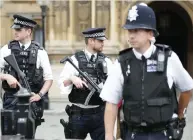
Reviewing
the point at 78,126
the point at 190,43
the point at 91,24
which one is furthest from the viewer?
the point at 190,43

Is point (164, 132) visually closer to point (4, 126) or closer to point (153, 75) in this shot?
point (153, 75)

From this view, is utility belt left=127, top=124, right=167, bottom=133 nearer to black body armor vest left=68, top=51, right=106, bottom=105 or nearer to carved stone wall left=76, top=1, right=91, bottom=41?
black body armor vest left=68, top=51, right=106, bottom=105

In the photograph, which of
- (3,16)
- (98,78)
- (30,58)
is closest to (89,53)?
(98,78)

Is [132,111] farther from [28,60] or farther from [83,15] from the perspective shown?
[83,15]

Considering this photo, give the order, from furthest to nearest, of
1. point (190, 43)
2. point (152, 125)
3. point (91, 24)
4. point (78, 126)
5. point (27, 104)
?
point (190, 43) → point (91, 24) → point (78, 126) → point (27, 104) → point (152, 125)

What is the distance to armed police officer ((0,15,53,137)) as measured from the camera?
6.29 metres

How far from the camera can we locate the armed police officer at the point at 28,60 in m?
6.29

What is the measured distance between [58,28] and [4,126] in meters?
14.2

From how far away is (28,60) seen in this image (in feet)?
20.7

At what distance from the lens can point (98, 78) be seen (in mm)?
6301

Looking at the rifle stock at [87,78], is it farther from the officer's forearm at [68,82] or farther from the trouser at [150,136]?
the trouser at [150,136]

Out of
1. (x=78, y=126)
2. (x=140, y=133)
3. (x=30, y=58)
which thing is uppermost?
(x=30, y=58)

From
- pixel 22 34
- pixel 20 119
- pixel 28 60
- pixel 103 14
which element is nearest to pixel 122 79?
pixel 20 119

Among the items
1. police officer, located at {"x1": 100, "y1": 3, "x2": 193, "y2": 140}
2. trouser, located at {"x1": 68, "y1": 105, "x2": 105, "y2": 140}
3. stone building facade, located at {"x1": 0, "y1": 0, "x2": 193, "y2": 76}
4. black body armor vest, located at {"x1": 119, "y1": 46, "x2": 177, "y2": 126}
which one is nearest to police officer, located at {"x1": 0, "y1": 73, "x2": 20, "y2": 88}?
trouser, located at {"x1": 68, "y1": 105, "x2": 105, "y2": 140}
